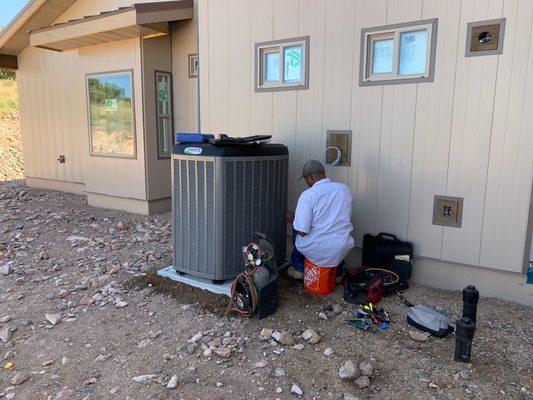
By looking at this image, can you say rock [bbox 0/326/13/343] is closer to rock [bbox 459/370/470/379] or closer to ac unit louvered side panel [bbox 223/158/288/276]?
ac unit louvered side panel [bbox 223/158/288/276]

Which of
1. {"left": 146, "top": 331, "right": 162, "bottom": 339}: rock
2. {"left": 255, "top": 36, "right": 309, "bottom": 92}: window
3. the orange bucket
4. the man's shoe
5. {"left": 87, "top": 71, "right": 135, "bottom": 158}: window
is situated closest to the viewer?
{"left": 146, "top": 331, "right": 162, "bottom": 339}: rock

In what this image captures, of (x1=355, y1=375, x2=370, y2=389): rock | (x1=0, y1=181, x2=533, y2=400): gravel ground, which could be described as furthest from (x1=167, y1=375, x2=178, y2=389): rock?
(x1=355, y1=375, x2=370, y2=389): rock

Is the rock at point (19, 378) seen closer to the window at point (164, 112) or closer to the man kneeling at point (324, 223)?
the man kneeling at point (324, 223)

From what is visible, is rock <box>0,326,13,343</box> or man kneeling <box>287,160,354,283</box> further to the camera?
man kneeling <box>287,160,354,283</box>

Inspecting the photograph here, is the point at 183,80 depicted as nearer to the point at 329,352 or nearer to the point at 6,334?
the point at 6,334

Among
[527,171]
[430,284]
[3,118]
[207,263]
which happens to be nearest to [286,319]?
[207,263]

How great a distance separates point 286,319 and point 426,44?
2588 millimetres

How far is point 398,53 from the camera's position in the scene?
371cm

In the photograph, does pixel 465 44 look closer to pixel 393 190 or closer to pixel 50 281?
pixel 393 190

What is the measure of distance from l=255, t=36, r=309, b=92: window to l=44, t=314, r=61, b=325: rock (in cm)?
294

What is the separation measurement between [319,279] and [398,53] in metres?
2.11

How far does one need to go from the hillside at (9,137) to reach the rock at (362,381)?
12637mm

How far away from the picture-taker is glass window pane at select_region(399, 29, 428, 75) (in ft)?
11.9

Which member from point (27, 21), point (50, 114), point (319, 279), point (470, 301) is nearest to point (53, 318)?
point (319, 279)
